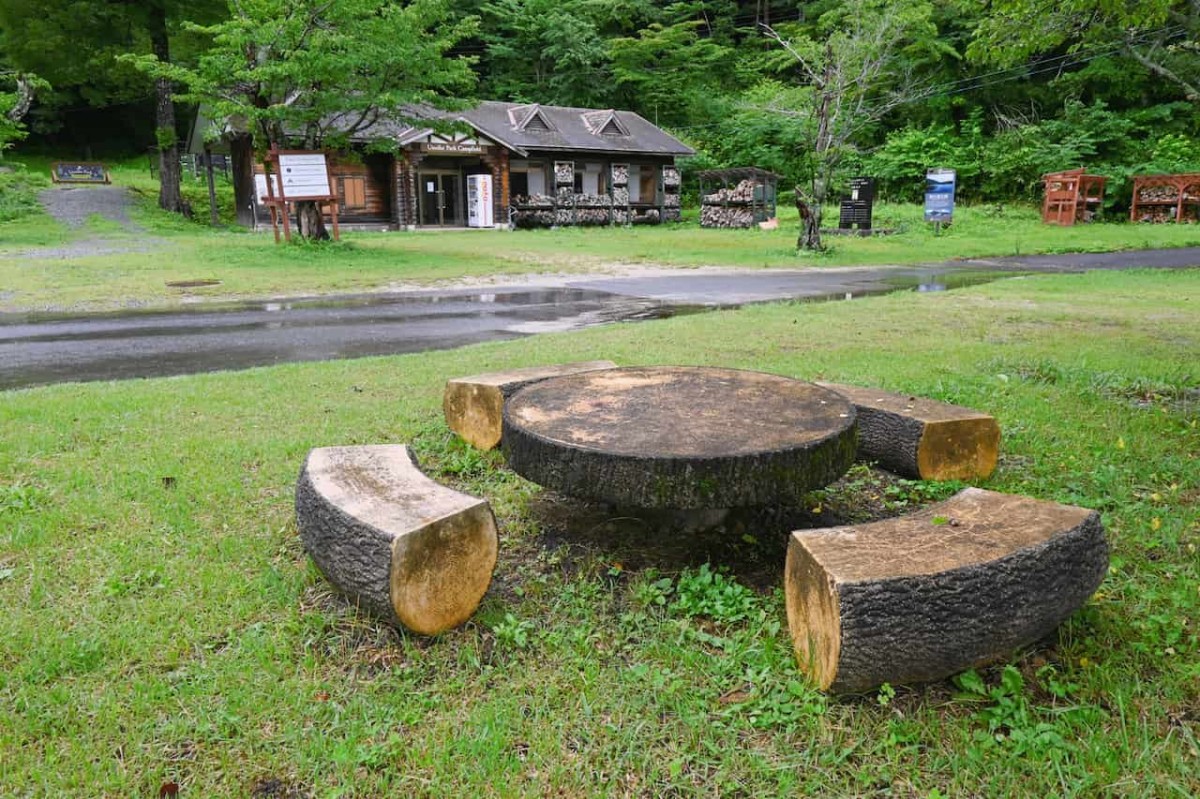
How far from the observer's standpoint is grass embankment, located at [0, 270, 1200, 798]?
2.13 metres

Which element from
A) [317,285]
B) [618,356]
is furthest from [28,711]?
[317,285]

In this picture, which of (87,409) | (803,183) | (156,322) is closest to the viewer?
(87,409)

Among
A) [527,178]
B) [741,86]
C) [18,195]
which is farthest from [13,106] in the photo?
[741,86]

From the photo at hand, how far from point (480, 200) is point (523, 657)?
2738cm

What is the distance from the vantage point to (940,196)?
80.3ft

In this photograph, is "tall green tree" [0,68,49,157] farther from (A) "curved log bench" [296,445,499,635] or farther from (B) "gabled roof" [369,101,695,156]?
(A) "curved log bench" [296,445,499,635]

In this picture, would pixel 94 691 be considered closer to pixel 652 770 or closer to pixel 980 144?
pixel 652 770

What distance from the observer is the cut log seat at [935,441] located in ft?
12.8

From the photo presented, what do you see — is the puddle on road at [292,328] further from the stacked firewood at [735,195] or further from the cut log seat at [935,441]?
the stacked firewood at [735,195]

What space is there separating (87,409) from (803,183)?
113ft

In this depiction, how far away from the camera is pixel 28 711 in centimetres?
231

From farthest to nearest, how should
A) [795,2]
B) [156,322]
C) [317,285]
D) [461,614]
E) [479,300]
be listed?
1. [795,2]
2. [317,285]
3. [479,300]
4. [156,322]
5. [461,614]

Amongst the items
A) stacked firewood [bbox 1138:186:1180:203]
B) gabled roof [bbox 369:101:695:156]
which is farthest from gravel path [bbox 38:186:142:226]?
stacked firewood [bbox 1138:186:1180:203]

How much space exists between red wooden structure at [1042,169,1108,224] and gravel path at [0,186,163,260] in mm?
26150
